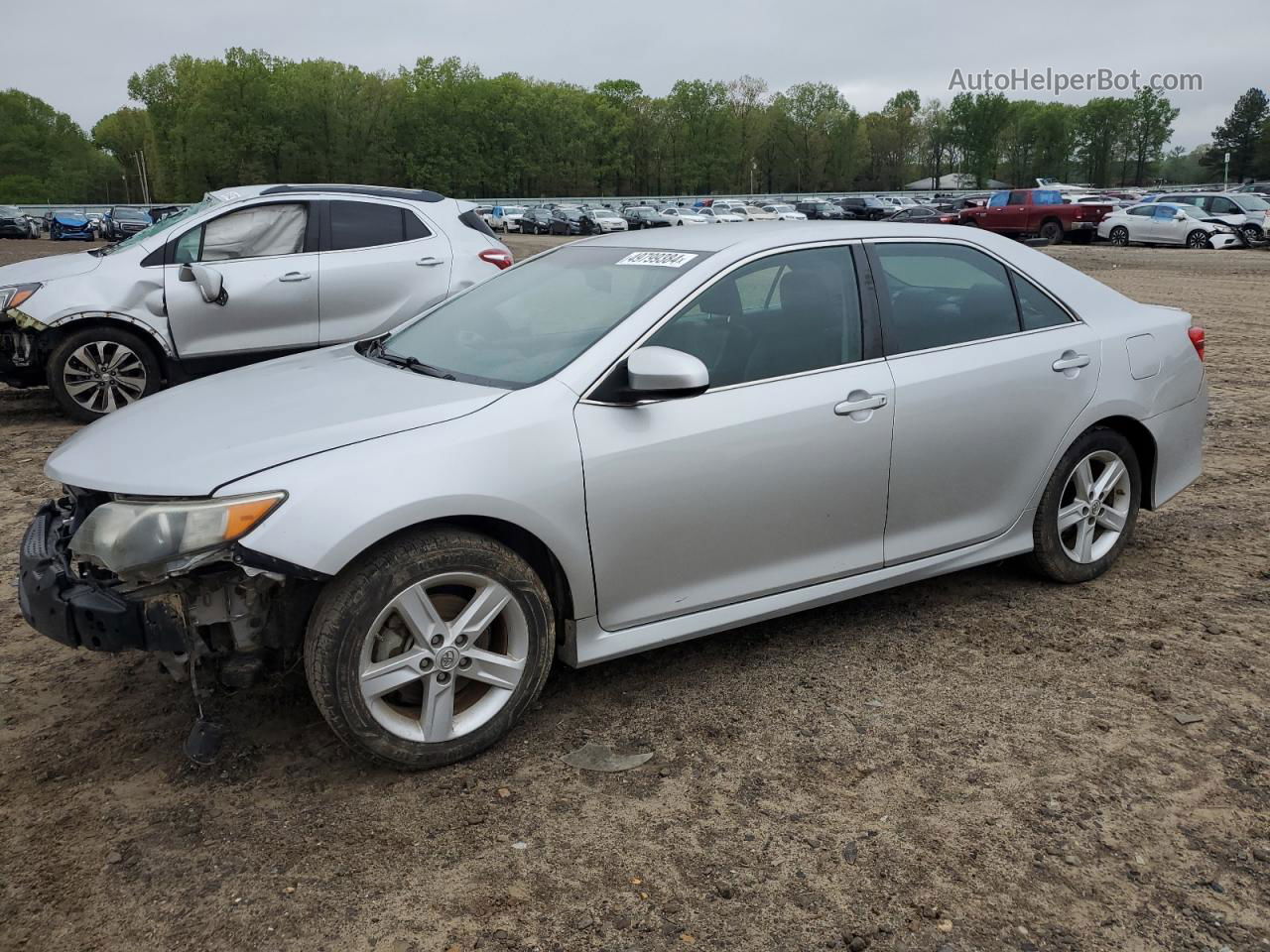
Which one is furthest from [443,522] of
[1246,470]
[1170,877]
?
[1246,470]

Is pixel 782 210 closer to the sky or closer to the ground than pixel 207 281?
closer to the ground

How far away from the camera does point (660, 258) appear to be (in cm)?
407

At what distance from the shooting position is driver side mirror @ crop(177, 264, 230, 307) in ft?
24.3

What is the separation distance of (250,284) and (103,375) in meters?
1.29

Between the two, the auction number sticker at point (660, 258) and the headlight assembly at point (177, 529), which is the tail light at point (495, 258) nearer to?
the auction number sticker at point (660, 258)


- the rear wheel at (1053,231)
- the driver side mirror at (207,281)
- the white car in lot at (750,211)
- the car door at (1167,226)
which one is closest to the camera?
the driver side mirror at (207,281)

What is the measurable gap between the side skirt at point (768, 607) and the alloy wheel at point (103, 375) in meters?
6.02

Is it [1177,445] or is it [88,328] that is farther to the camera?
[88,328]

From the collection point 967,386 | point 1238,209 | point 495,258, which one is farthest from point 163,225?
point 1238,209

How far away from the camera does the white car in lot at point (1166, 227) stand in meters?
31.0

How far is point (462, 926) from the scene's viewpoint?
2650 millimetres

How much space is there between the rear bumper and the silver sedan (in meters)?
0.03

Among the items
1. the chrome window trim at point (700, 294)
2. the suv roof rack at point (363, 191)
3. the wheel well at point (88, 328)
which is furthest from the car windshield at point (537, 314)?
the wheel well at point (88, 328)

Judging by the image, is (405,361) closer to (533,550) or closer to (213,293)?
(533,550)
